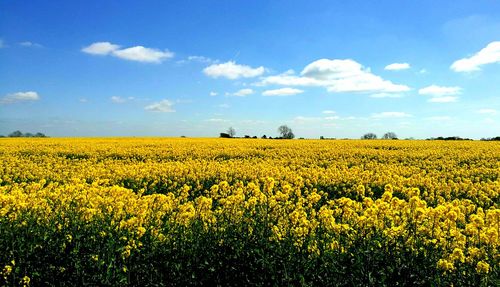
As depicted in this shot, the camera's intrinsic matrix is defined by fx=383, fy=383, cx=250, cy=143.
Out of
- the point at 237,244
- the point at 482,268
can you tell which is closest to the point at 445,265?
the point at 482,268

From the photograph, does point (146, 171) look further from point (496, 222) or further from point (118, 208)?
point (496, 222)

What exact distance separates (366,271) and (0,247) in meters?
5.35

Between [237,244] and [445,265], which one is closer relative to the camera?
[445,265]

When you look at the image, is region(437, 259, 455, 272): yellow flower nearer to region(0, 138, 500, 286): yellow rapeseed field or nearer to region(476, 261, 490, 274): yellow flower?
region(0, 138, 500, 286): yellow rapeseed field

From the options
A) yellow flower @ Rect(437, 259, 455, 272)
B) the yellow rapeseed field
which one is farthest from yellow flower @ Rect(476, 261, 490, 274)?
yellow flower @ Rect(437, 259, 455, 272)

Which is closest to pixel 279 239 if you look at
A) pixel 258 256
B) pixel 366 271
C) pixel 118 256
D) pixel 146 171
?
pixel 258 256

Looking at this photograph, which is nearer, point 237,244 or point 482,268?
point 482,268

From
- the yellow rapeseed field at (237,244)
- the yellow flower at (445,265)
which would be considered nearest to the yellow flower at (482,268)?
the yellow rapeseed field at (237,244)

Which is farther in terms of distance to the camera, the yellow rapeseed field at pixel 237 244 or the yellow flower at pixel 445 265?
the yellow rapeseed field at pixel 237 244

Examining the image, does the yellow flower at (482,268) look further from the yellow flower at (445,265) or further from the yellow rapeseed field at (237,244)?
the yellow flower at (445,265)

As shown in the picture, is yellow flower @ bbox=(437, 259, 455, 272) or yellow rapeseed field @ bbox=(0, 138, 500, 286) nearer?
yellow flower @ bbox=(437, 259, 455, 272)

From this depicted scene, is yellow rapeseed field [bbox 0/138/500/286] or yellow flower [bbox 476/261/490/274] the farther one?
yellow rapeseed field [bbox 0/138/500/286]

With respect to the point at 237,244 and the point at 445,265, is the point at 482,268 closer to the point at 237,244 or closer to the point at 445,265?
the point at 445,265

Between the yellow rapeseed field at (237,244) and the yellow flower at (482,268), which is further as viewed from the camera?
the yellow rapeseed field at (237,244)
